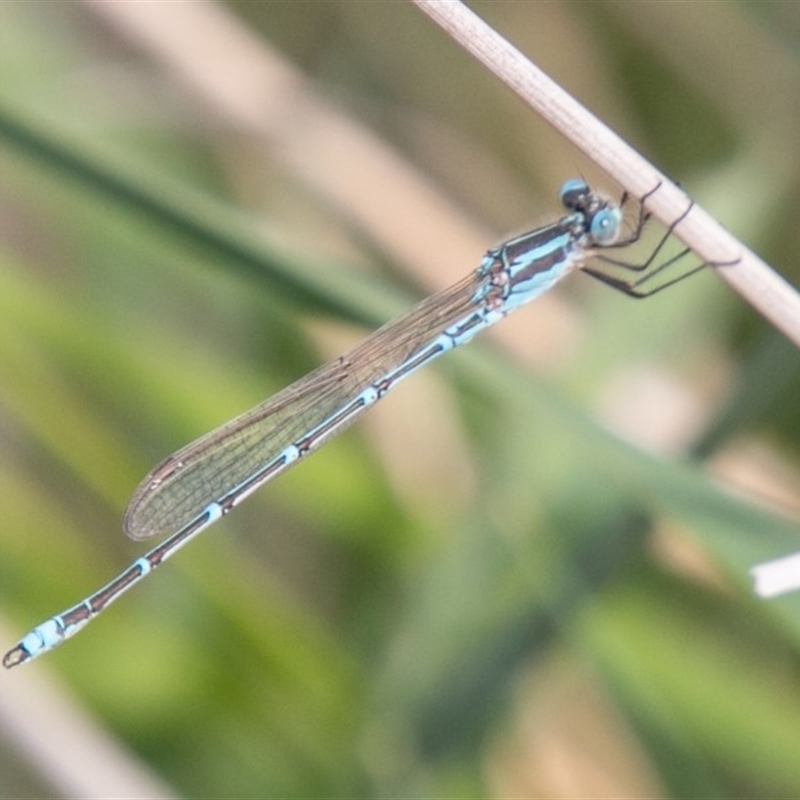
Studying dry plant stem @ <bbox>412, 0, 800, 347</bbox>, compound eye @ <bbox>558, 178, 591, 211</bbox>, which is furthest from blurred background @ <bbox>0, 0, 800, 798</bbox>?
dry plant stem @ <bbox>412, 0, 800, 347</bbox>

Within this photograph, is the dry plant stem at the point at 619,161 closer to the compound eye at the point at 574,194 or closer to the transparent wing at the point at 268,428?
the compound eye at the point at 574,194

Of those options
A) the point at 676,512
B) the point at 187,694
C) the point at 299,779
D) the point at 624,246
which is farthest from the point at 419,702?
the point at 624,246

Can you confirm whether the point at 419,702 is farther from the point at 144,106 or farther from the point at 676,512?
the point at 144,106

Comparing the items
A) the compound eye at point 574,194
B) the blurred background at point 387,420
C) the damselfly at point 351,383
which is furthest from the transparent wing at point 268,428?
the compound eye at point 574,194

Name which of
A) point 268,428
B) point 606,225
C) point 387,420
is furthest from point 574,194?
point 387,420

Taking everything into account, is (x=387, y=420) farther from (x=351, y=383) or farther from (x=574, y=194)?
(x=574, y=194)
